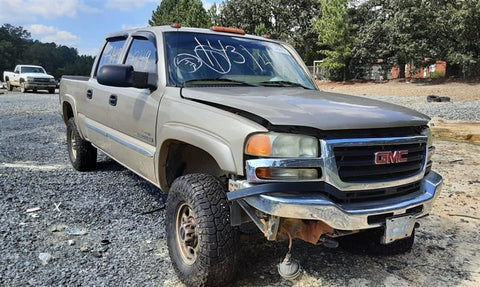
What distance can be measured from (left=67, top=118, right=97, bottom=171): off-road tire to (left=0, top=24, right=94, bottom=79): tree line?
206ft

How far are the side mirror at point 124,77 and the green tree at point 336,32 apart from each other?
99.3ft

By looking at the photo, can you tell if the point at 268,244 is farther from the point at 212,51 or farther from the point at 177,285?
the point at 212,51

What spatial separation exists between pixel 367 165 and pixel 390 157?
195 millimetres

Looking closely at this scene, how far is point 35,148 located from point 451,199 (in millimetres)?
6784

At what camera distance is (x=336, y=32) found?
31688 mm

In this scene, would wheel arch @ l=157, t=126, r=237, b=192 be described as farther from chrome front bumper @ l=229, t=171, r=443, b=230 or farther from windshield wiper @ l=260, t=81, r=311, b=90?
windshield wiper @ l=260, t=81, r=311, b=90

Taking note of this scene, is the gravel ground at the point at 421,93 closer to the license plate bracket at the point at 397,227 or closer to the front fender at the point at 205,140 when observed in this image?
the license plate bracket at the point at 397,227

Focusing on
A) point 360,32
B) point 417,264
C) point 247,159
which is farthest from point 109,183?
point 360,32

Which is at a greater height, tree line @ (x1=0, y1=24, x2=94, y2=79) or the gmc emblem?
tree line @ (x1=0, y1=24, x2=94, y2=79)

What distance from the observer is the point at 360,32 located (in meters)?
32.9

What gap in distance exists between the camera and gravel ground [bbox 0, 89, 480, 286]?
118 inches

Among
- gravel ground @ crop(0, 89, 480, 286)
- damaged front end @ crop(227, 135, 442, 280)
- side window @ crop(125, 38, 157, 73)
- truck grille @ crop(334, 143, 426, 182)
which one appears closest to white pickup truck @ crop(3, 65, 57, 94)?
gravel ground @ crop(0, 89, 480, 286)

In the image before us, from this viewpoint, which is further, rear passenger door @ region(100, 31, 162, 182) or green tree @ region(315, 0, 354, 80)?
green tree @ region(315, 0, 354, 80)

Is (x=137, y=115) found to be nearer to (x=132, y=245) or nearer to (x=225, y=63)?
(x=225, y=63)
